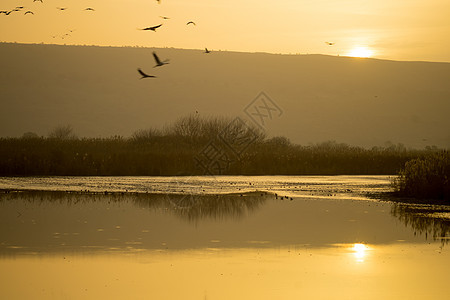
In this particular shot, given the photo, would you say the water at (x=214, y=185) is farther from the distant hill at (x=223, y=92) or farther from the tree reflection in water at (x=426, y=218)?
the distant hill at (x=223, y=92)

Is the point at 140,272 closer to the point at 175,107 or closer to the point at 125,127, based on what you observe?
the point at 125,127

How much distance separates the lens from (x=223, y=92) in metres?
105

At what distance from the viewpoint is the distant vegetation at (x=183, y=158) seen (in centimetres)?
3069

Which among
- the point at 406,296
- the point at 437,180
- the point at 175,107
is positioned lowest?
the point at 406,296

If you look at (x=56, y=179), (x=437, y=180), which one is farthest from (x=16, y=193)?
(x=437, y=180)

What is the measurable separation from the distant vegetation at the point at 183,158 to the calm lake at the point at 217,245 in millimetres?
6530

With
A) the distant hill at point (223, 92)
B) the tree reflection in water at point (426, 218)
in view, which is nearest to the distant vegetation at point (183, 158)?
the tree reflection in water at point (426, 218)

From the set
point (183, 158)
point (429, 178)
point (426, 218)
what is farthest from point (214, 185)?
point (426, 218)

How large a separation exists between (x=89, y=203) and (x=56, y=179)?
26.6ft

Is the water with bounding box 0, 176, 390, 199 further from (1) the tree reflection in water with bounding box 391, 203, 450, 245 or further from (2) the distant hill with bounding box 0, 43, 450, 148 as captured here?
(2) the distant hill with bounding box 0, 43, 450, 148

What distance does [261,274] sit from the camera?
11.3 metres

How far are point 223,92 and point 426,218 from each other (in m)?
88.0

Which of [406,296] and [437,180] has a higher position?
[437,180]

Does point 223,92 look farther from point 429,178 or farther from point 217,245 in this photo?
point 217,245
